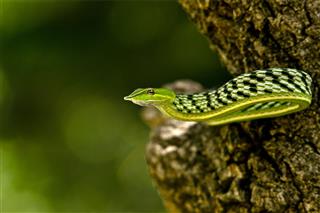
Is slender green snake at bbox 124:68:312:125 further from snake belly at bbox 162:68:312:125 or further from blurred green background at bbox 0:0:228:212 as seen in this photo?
blurred green background at bbox 0:0:228:212

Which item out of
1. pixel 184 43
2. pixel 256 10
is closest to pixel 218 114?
pixel 256 10

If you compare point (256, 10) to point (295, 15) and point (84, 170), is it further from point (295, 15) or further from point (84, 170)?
point (84, 170)

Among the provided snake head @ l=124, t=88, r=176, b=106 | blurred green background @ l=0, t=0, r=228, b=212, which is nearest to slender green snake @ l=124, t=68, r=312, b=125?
snake head @ l=124, t=88, r=176, b=106

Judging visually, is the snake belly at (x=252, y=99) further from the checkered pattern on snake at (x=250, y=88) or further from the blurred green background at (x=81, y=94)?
the blurred green background at (x=81, y=94)

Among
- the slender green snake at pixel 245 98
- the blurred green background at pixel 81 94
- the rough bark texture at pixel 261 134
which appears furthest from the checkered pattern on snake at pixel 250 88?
the blurred green background at pixel 81 94

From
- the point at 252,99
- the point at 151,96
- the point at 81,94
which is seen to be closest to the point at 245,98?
the point at 252,99

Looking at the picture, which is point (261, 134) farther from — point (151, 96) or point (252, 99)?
point (151, 96)

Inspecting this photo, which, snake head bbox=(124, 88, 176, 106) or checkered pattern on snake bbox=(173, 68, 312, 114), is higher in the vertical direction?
snake head bbox=(124, 88, 176, 106)
